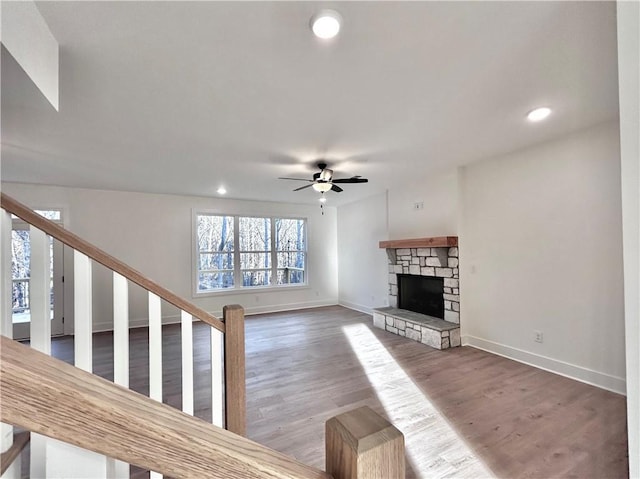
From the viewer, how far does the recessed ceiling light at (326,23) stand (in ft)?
4.77

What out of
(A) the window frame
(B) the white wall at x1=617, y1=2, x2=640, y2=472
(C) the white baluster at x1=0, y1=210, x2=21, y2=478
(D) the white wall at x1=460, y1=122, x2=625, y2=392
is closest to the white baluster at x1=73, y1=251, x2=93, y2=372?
(C) the white baluster at x1=0, y1=210, x2=21, y2=478

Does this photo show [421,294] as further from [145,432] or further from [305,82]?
[145,432]

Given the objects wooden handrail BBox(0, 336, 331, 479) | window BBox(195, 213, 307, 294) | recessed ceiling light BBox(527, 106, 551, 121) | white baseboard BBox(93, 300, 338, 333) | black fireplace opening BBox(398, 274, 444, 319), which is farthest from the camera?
window BBox(195, 213, 307, 294)

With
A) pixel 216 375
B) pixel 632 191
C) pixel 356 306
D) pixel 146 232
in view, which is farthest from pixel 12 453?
pixel 356 306

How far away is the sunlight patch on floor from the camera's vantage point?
186 centimetres

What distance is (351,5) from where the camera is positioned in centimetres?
142

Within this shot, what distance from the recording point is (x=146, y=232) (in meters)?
5.51

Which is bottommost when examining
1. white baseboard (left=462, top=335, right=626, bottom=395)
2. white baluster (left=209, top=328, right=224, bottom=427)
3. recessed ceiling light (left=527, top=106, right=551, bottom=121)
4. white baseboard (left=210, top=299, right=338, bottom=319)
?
white baseboard (left=210, top=299, right=338, bottom=319)

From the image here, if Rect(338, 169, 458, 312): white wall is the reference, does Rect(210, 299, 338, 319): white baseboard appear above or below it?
below

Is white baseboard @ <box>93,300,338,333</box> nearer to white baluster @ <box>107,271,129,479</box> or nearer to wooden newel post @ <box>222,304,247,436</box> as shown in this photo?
wooden newel post @ <box>222,304,247,436</box>

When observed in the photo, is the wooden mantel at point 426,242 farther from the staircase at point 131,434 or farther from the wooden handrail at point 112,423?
the wooden handrail at point 112,423

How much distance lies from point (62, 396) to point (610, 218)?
385 centimetres

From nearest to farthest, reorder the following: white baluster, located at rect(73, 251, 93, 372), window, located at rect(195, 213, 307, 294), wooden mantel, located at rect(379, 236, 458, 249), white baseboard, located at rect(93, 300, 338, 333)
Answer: white baluster, located at rect(73, 251, 93, 372)
wooden mantel, located at rect(379, 236, 458, 249)
white baseboard, located at rect(93, 300, 338, 333)
window, located at rect(195, 213, 307, 294)

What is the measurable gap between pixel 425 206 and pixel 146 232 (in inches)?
194
